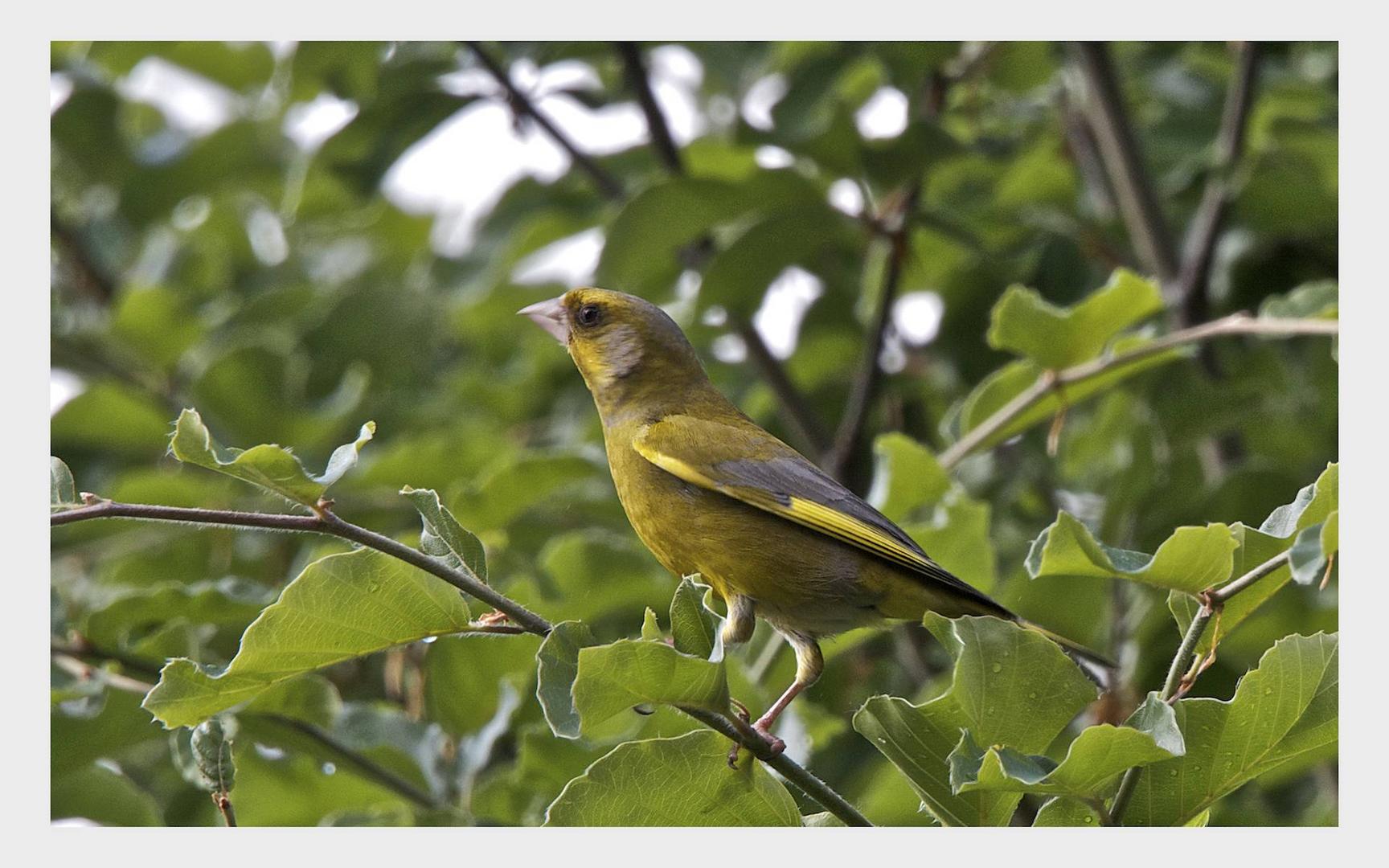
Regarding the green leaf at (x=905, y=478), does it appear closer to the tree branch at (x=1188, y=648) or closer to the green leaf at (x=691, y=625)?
the tree branch at (x=1188, y=648)

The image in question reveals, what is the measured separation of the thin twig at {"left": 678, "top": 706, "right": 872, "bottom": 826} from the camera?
6.69 ft

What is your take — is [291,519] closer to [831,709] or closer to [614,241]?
[614,241]

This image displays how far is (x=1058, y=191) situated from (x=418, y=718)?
8.40 feet

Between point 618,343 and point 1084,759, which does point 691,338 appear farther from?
point 1084,759

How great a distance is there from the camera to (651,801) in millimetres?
2170

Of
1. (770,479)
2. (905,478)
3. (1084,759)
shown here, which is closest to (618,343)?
(770,479)

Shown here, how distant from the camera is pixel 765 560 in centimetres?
301

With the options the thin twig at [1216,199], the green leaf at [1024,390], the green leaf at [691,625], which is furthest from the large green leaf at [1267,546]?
the thin twig at [1216,199]

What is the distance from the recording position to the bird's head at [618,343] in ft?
11.5

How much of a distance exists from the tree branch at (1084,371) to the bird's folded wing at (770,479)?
0.41m

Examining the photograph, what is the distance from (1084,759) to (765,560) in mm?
1127

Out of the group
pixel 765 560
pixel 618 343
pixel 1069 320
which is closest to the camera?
pixel 765 560

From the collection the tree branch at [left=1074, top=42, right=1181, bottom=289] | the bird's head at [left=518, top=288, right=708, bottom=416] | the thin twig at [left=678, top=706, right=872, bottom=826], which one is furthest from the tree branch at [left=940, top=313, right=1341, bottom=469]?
the thin twig at [left=678, top=706, right=872, bottom=826]

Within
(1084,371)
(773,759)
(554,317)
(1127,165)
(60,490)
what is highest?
(1127,165)
